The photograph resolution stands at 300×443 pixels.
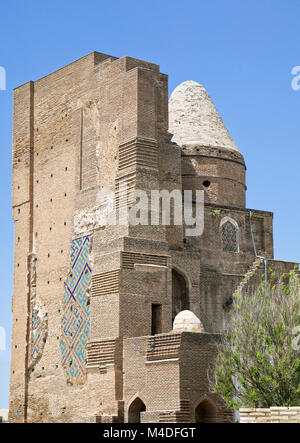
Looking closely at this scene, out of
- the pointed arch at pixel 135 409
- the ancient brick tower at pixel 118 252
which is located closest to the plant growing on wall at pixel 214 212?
the ancient brick tower at pixel 118 252

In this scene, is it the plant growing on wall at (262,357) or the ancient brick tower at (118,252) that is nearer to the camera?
the plant growing on wall at (262,357)

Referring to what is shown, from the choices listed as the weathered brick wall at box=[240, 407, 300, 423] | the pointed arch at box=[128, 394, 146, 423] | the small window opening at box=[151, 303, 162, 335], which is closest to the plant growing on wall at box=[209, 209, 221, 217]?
the small window opening at box=[151, 303, 162, 335]

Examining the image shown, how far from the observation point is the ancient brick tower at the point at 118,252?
2219 cm

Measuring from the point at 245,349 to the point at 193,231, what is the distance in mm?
6303

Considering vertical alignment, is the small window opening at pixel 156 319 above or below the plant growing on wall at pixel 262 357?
above

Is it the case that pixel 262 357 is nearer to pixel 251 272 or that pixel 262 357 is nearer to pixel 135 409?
pixel 135 409

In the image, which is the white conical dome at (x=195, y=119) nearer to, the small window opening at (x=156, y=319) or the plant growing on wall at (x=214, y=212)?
the plant growing on wall at (x=214, y=212)

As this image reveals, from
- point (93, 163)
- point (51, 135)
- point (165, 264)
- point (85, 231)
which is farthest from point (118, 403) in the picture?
point (51, 135)

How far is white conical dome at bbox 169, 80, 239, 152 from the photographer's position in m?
28.4

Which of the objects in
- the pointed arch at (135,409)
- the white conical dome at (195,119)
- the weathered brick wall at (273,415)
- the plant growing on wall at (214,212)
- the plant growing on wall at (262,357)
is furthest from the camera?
the white conical dome at (195,119)

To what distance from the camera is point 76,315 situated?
25125 mm

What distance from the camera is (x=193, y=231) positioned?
26.0m

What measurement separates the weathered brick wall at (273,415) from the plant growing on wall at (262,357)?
2993mm

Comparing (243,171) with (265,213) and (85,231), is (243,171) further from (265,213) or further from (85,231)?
(85,231)
